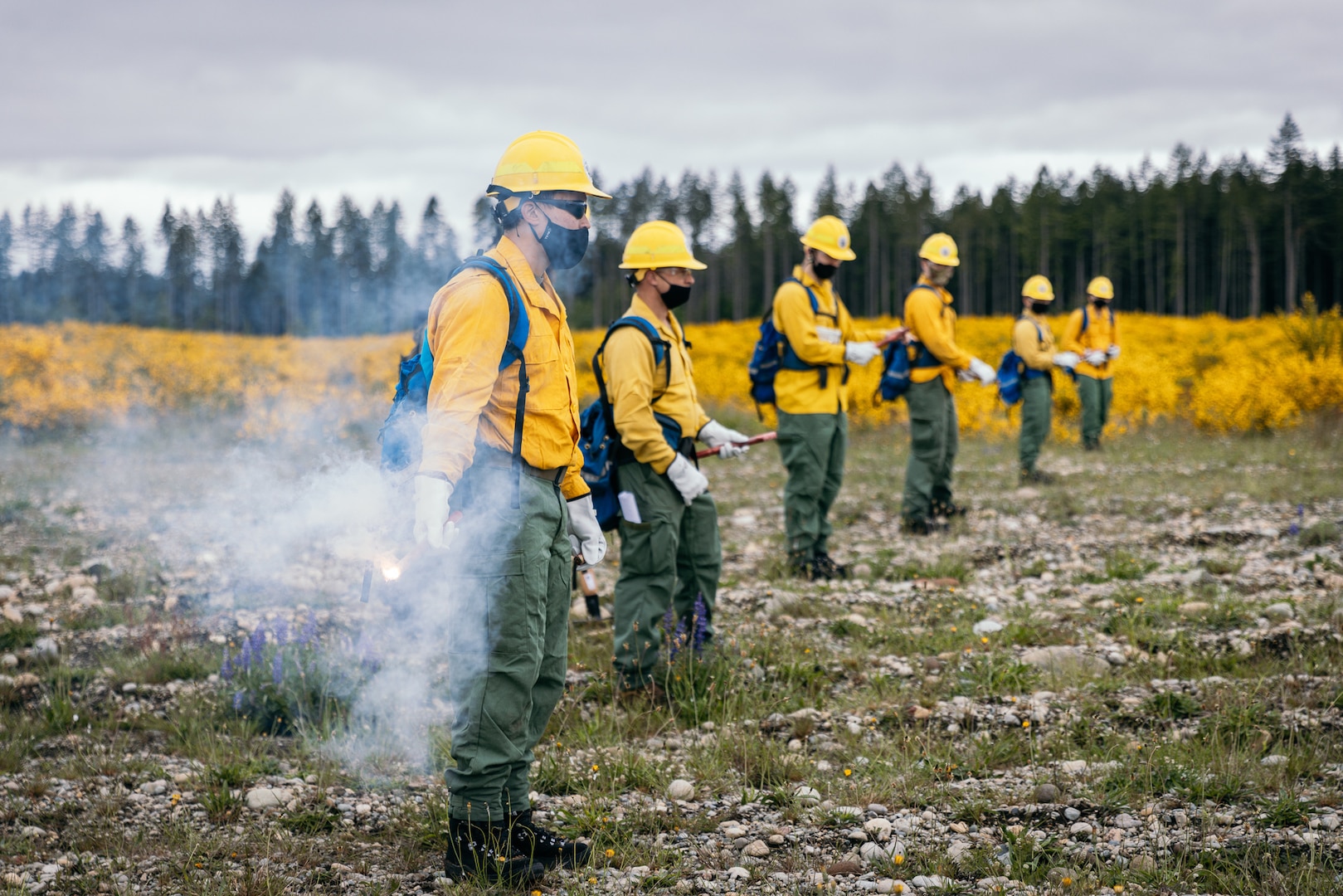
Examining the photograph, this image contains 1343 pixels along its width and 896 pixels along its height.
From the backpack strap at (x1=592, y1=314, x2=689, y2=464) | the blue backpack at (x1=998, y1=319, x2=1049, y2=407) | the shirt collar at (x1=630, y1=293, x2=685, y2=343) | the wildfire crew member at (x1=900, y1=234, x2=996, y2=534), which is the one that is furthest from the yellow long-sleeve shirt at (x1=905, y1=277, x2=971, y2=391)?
the backpack strap at (x1=592, y1=314, x2=689, y2=464)

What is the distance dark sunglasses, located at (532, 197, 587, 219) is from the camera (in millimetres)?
2959

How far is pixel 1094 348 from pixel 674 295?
9160 millimetres

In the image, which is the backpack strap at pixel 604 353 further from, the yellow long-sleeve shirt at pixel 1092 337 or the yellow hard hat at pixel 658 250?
the yellow long-sleeve shirt at pixel 1092 337

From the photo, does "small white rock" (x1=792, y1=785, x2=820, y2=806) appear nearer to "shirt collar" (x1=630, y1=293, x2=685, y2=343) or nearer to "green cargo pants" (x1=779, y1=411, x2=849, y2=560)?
"shirt collar" (x1=630, y1=293, x2=685, y2=343)

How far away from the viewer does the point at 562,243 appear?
3.00 metres

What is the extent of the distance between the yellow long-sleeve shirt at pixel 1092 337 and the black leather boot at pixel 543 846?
10460mm

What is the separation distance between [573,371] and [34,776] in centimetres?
282

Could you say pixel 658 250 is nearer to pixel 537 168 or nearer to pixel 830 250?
pixel 537 168

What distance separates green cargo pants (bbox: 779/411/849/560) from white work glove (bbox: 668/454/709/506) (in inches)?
79.4

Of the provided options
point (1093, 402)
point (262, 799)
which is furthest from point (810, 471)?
point (1093, 402)

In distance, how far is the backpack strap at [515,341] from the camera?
2773mm

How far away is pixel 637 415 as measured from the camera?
420 centimetres

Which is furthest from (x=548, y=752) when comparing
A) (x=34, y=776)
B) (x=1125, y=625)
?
(x=1125, y=625)

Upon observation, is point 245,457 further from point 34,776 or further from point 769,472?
point 34,776
